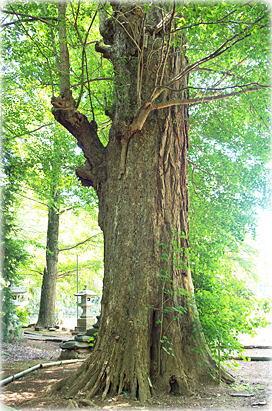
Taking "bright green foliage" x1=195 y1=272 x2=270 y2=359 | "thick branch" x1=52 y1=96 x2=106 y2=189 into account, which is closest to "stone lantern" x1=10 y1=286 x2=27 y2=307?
"thick branch" x1=52 y1=96 x2=106 y2=189

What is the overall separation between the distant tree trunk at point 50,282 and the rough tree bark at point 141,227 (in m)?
7.94

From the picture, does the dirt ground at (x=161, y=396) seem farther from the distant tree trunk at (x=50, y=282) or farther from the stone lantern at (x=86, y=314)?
the distant tree trunk at (x=50, y=282)

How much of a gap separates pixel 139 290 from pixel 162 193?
137 centimetres

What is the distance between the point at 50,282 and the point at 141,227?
9.85m

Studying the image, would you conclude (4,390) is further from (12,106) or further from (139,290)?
(12,106)

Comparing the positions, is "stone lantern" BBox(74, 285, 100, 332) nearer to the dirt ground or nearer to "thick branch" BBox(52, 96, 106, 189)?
the dirt ground

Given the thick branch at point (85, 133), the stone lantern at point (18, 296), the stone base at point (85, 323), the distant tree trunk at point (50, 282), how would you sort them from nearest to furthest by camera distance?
the thick branch at point (85, 133) < the stone base at point (85, 323) < the stone lantern at point (18, 296) < the distant tree trunk at point (50, 282)

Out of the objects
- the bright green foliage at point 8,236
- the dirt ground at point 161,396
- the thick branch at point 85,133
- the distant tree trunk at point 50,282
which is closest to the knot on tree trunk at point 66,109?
the thick branch at point 85,133

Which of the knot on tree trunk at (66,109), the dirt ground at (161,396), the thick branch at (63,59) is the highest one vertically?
the thick branch at (63,59)

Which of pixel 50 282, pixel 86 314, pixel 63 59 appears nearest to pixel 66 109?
pixel 63 59

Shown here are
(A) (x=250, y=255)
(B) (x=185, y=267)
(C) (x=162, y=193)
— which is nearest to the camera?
(B) (x=185, y=267)

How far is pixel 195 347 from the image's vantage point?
436 centimetres

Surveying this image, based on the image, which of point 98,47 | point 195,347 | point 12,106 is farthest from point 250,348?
point 12,106

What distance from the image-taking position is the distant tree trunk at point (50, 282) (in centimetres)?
1309
